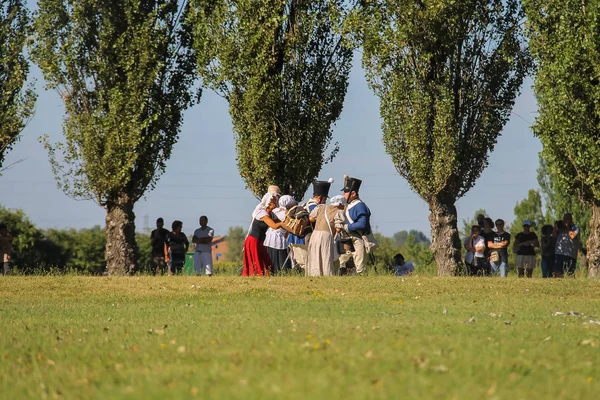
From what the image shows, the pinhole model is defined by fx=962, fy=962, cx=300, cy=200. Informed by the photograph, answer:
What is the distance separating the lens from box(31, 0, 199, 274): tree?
25406mm

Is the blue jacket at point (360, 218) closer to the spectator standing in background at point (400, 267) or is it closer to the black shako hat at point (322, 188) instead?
the black shako hat at point (322, 188)

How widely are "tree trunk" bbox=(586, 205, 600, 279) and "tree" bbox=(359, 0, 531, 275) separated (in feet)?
10.4

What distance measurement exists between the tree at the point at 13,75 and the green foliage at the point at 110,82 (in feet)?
4.19

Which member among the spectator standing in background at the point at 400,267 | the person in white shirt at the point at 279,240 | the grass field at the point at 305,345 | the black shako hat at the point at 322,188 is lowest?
the grass field at the point at 305,345

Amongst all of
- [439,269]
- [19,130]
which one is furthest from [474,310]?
[19,130]

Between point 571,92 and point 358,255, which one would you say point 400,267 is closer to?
point 358,255

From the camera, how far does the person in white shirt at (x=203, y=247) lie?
75.9 ft

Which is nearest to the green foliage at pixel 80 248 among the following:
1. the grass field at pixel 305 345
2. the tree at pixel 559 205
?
the tree at pixel 559 205

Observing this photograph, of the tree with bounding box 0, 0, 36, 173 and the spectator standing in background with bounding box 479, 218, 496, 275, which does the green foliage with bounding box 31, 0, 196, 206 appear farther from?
the spectator standing in background with bounding box 479, 218, 496, 275

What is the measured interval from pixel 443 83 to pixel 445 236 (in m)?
3.97

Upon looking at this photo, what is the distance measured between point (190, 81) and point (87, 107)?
2.86m

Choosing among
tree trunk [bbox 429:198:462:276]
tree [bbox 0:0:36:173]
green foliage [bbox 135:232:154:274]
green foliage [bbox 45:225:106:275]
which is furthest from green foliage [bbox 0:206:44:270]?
tree trunk [bbox 429:198:462:276]

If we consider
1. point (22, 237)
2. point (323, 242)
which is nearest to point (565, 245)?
point (323, 242)

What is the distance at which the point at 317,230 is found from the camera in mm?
19656
